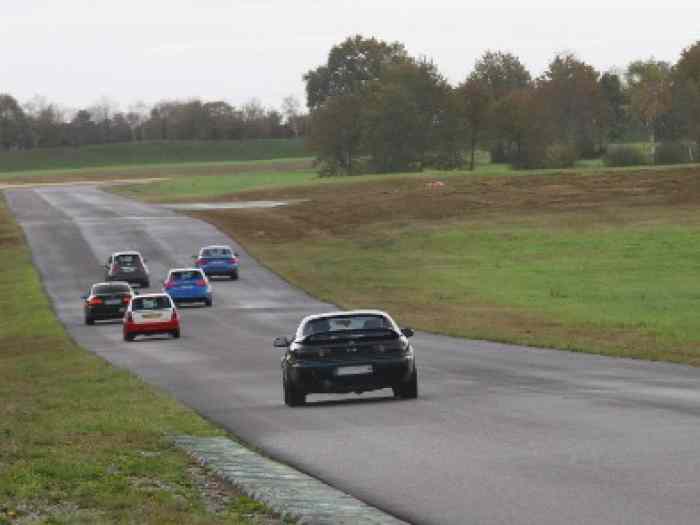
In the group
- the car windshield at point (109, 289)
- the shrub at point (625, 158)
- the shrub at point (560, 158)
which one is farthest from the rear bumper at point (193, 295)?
the shrub at point (560, 158)

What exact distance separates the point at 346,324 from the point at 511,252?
5828 cm

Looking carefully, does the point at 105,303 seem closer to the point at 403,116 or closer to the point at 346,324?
the point at 346,324

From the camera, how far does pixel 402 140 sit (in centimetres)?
16262

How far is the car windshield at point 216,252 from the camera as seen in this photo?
241ft

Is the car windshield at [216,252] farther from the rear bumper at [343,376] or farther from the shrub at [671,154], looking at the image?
the shrub at [671,154]

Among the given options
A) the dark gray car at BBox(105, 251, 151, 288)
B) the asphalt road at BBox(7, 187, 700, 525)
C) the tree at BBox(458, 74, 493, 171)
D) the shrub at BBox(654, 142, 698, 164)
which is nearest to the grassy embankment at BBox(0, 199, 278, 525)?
the asphalt road at BBox(7, 187, 700, 525)

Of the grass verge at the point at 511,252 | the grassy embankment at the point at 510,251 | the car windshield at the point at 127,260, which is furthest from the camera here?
the car windshield at the point at 127,260

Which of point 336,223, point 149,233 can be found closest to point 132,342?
point 149,233

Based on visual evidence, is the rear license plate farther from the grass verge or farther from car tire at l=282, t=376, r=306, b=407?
the grass verge

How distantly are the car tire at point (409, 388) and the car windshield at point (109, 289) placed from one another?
30791mm

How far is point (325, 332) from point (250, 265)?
2123 inches

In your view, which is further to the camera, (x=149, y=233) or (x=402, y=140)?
(x=402, y=140)

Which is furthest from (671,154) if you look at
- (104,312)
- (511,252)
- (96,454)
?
(96,454)

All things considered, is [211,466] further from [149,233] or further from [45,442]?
[149,233]
